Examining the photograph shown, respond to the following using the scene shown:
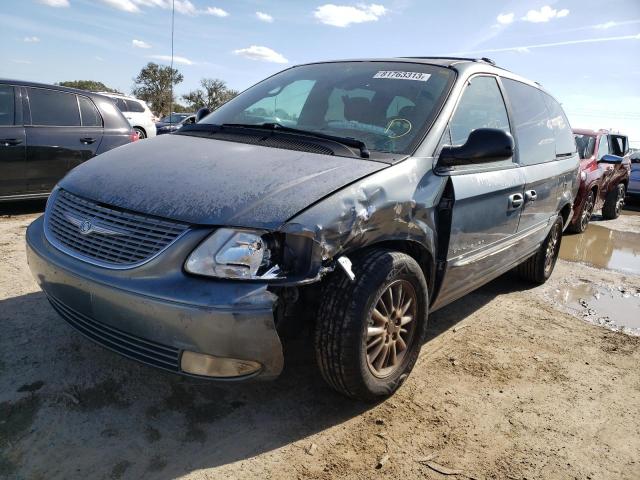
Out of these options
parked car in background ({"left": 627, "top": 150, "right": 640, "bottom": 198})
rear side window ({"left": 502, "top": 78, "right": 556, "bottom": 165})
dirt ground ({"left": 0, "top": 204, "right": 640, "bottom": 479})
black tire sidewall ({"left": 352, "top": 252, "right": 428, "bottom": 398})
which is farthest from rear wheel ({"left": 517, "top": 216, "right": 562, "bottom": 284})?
parked car in background ({"left": 627, "top": 150, "right": 640, "bottom": 198})

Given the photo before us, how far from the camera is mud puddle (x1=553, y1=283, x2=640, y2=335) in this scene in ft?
13.5

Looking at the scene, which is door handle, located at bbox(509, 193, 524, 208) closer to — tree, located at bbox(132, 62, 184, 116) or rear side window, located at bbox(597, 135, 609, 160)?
rear side window, located at bbox(597, 135, 609, 160)

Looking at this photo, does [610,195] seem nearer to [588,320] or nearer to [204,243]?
[588,320]

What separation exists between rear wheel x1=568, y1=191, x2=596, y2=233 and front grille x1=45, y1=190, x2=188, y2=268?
7358 mm

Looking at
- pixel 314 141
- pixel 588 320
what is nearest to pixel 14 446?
pixel 314 141

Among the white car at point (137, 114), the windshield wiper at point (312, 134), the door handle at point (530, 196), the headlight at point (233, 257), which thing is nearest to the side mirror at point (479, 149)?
the windshield wiper at point (312, 134)

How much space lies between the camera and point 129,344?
2.08 m

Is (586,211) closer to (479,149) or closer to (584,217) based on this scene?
(584,217)

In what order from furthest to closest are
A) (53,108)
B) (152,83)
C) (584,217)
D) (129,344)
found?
(152,83) < (584,217) < (53,108) < (129,344)

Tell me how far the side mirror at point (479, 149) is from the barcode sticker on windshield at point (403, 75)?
571mm

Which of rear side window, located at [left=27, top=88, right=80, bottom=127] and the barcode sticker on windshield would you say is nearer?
the barcode sticker on windshield

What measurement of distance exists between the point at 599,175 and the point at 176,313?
823 centimetres

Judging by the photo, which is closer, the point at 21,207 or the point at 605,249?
the point at 21,207

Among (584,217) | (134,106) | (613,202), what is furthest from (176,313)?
(134,106)
